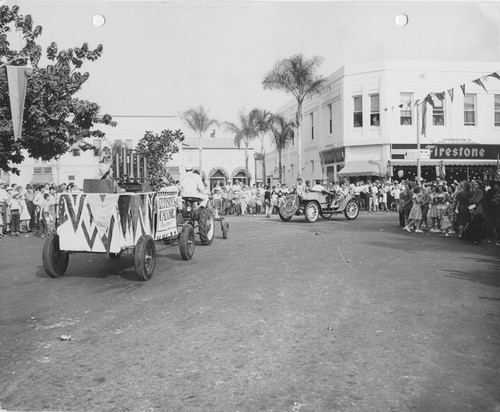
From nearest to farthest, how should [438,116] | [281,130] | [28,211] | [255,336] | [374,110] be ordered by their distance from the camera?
[255,336] → [28,211] → [438,116] → [374,110] → [281,130]

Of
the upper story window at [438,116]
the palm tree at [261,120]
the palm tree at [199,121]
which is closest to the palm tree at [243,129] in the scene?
the palm tree at [261,120]

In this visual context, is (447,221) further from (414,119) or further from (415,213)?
(414,119)

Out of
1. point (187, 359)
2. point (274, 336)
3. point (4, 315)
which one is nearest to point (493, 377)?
point (274, 336)

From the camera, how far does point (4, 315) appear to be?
18.7ft

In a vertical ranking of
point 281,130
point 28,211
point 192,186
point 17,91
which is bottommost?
point 28,211

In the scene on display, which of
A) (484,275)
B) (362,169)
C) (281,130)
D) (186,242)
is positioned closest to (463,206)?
(484,275)

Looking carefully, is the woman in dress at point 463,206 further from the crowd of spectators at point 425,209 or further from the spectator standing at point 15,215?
the spectator standing at point 15,215

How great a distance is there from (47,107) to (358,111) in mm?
26308

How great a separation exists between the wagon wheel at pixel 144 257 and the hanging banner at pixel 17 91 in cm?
230

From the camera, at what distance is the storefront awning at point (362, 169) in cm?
3006

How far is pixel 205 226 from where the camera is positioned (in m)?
10.9

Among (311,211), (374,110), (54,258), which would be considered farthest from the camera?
(374,110)

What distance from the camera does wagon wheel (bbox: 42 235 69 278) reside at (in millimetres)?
7512

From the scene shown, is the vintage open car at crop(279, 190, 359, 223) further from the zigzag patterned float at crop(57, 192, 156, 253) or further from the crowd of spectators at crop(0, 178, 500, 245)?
the zigzag patterned float at crop(57, 192, 156, 253)
